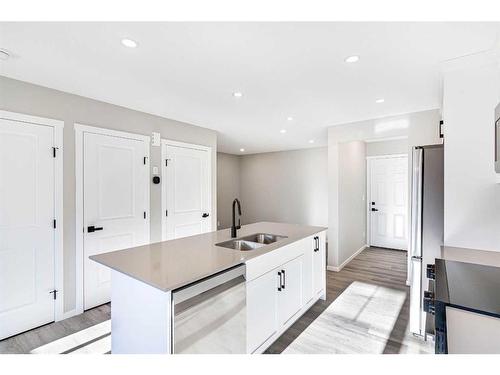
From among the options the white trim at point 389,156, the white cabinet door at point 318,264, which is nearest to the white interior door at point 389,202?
the white trim at point 389,156

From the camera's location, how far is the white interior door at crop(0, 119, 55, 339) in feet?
7.57

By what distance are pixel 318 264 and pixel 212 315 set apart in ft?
5.44

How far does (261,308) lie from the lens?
1.95 meters

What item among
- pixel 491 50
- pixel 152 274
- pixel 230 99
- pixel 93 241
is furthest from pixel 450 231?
pixel 93 241

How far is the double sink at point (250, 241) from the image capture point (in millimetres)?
2342

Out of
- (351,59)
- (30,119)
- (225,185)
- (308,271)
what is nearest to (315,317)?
(308,271)

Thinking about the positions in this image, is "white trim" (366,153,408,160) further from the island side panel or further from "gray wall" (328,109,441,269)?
the island side panel

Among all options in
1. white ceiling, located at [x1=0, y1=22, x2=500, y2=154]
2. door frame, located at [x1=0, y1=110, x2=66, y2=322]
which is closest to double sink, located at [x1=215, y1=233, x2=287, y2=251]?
A: white ceiling, located at [x1=0, y1=22, x2=500, y2=154]

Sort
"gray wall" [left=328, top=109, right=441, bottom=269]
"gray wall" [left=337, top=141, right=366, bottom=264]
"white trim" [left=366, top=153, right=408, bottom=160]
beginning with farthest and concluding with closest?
"white trim" [left=366, top=153, right=408, bottom=160]
"gray wall" [left=337, top=141, right=366, bottom=264]
"gray wall" [left=328, top=109, right=441, bottom=269]

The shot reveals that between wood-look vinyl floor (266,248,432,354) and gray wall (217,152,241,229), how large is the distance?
3.64 m

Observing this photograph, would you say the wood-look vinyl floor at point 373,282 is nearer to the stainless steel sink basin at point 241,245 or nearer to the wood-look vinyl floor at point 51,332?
the stainless steel sink basin at point 241,245

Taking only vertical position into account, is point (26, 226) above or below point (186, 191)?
below

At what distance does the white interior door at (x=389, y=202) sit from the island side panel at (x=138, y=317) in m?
5.23

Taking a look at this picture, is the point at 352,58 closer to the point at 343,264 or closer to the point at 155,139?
the point at 155,139
